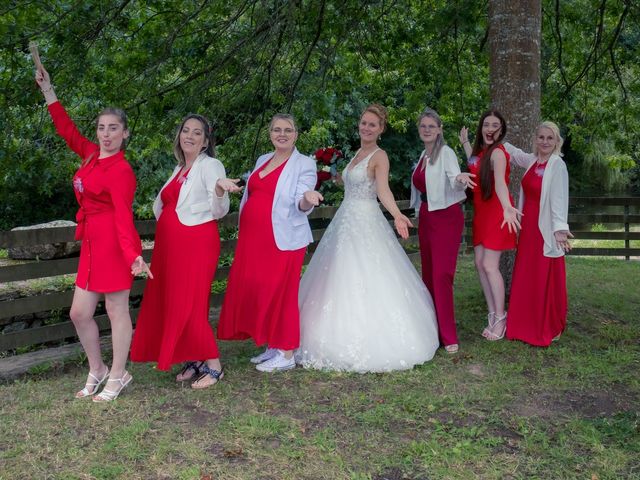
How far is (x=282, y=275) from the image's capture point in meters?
5.54

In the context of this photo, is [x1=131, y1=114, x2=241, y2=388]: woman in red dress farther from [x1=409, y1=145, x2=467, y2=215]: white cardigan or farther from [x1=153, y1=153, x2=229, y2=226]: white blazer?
[x1=409, y1=145, x2=467, y2=215]: white cardigan

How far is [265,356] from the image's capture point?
19.1ft

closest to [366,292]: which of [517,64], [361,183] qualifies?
[361,183]

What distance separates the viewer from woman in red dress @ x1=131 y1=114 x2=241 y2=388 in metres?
5.09

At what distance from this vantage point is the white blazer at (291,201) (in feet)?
18.0

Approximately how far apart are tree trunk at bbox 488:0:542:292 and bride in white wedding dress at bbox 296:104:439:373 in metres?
1.85

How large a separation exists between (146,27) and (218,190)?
3.69 meters

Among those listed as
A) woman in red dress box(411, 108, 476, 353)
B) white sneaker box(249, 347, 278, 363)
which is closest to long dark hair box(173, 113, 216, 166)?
white sneaker box(249, 347, 278, 363)

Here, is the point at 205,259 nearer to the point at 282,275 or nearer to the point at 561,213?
the point at 282,275

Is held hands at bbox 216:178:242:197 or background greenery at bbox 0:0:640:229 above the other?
background greenery at bbox 0:0:640:229

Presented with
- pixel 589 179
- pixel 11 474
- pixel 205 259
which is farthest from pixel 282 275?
pixel 589 179

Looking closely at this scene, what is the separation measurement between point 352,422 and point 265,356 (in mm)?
1493

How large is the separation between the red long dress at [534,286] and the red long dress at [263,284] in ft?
7.38

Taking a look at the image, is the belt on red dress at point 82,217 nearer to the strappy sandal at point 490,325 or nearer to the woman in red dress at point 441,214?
the woman in red dress at point 441,214
